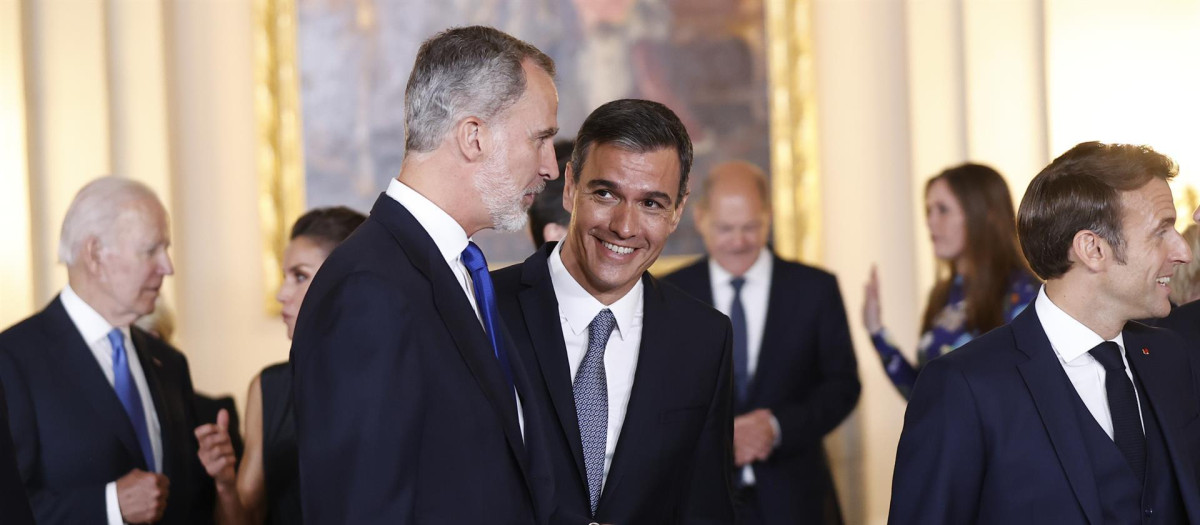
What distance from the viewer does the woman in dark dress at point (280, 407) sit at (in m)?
3.47

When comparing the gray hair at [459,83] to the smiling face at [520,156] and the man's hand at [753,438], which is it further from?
the man's hand at [753,438]

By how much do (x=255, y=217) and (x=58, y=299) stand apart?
2.54 metres

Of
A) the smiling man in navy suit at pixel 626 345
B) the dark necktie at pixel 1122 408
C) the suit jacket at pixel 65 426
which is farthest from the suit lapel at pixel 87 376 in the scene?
the dark necktie at pixel 1122 408

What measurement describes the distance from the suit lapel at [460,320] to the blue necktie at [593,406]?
0.61 meters

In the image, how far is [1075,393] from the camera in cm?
268

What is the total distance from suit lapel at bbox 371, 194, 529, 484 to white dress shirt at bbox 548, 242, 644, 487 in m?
0.70

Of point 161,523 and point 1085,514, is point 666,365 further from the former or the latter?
point 161,523

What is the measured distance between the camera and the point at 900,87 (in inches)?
240

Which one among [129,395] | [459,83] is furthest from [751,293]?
[459,83]

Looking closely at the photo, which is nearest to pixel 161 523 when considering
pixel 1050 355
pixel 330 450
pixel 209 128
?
pixel 330 450

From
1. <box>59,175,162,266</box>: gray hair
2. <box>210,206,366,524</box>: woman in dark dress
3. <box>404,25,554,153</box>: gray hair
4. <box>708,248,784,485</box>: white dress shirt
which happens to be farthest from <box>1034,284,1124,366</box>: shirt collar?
<box>59,175,162,266</box>: gray hair

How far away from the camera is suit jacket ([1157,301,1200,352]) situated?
3191mm

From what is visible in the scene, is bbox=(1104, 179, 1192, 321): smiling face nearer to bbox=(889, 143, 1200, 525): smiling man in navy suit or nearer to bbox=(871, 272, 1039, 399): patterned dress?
bbox=(889, 143, 1200, 525): smiling man in navy suit

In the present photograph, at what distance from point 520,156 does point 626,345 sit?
2.58 ft
